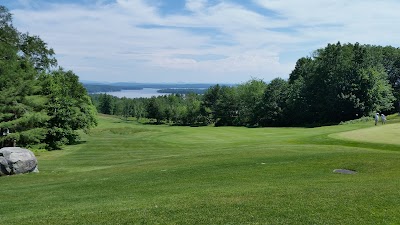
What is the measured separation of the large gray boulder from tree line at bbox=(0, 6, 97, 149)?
15890 millimetres

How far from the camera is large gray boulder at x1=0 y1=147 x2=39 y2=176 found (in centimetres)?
2683

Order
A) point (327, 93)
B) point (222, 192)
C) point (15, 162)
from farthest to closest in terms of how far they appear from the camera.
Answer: point (327, 93), point (15, 162), point (222, 192)

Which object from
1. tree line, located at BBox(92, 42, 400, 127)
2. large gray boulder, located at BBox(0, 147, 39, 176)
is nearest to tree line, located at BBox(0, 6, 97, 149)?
large gray boulder, located at BBox(0, 147, 39, 176)

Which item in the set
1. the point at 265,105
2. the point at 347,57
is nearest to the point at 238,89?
the point at 265,105

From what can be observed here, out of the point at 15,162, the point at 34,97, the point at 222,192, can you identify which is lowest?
the point at 15,162

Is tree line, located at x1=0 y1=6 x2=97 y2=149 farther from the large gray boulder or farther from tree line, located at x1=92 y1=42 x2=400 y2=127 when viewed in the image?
tree line, located at x1=92 y1=42 x2=400 y2=127

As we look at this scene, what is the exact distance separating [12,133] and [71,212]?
1304 inches

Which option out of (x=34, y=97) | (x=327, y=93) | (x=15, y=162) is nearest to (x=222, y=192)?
(x=15, y=162)

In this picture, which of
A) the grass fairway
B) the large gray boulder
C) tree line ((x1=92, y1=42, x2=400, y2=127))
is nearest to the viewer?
the grass fairway

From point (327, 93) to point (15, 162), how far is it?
259 ft

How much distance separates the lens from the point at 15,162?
2695cm

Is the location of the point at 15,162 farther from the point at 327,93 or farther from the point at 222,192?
the point at 327,93

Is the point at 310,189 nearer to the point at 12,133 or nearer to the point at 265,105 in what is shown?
the point at 12,133

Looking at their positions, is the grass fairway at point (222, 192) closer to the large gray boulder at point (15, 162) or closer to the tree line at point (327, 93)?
the large gray boulder at point (15, 162)
